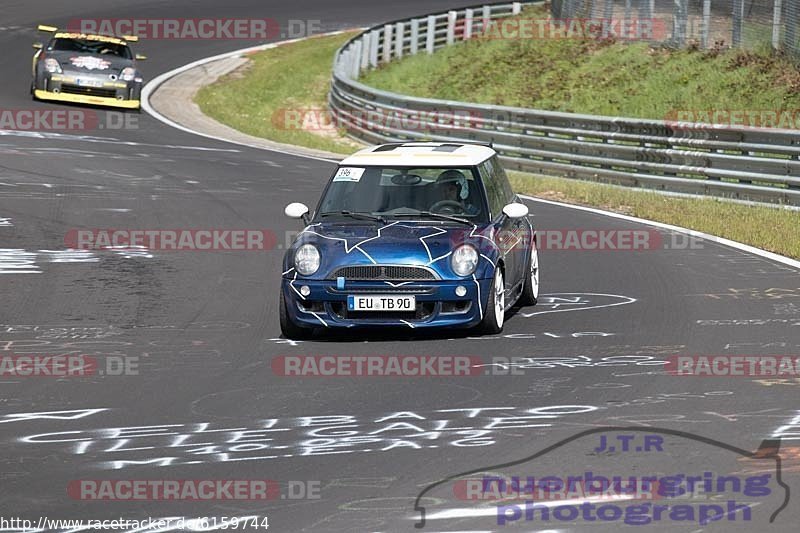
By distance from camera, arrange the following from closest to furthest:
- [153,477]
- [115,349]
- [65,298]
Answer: [153,477] < [115,349] < [65,298]

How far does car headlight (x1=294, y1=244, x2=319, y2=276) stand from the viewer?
1109 centimetres

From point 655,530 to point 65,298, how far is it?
7.80 metres

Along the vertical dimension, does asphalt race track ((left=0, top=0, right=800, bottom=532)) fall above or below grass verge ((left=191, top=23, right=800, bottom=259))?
above

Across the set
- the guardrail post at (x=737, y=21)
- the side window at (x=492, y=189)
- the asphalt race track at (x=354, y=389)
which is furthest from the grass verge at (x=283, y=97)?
the side window at (x=492, y=189)

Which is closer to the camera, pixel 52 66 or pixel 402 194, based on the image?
pixel 402 194

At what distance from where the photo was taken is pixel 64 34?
30.9 meters

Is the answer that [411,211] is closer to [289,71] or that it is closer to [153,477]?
[153,477]

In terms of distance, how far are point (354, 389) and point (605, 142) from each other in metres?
14.9

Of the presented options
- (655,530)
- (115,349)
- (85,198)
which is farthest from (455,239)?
(85,198)

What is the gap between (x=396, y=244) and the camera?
1106cm
